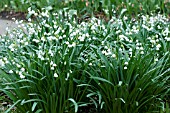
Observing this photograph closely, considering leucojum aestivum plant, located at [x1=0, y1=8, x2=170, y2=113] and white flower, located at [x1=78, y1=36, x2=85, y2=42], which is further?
white flower, located at [x1=78, y1=36, x2=85, y2=42]

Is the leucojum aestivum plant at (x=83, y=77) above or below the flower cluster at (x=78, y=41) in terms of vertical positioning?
below

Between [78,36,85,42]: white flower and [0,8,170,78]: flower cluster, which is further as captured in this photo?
[78,36,85,42]: white flower

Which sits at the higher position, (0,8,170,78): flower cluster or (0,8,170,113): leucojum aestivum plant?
(0,8,170,78): flower cluster

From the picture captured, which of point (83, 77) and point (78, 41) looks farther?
point (78, 41)

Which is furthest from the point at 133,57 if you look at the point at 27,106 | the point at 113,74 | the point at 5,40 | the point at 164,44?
the point at 5,40

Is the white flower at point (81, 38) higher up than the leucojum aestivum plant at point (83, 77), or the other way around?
the white flower at point (81, 38)

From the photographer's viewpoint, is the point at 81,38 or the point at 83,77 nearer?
the point at 83,77

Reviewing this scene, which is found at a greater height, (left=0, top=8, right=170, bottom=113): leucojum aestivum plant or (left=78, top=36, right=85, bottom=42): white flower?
(left=78, top=36, right=85, bottom=42): white flower

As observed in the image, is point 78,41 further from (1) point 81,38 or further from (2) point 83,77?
(2) point 83,77

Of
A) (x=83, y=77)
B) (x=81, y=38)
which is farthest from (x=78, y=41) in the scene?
(x=83, y=77)

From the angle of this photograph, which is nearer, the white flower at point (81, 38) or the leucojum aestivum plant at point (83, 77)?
the leucojum aestivum plant at point (83, 77)

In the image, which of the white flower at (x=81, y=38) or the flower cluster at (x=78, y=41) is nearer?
the flower cluster at (x=78, y=41)

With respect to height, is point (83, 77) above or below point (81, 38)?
below
